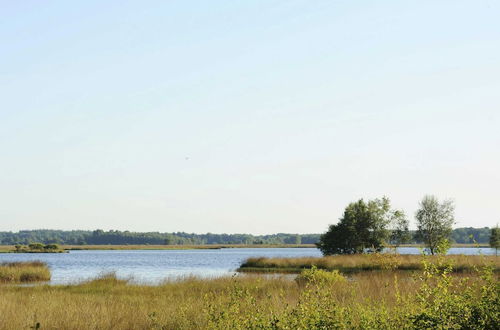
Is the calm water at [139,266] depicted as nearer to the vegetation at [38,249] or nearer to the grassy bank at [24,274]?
the grassy bank at [24,274]

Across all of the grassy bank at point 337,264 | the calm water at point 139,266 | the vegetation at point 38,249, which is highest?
the vegetation at point 38,249

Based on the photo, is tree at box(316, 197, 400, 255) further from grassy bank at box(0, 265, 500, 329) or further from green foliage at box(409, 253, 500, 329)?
green foliage at box(409, 253, 500, 329)

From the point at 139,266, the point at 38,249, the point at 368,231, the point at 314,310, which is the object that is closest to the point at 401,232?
the point at 368,231

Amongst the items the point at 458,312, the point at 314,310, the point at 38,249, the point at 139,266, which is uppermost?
the point at 38,249

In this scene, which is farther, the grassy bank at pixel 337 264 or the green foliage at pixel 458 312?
the grassy bank at pixel 337 264

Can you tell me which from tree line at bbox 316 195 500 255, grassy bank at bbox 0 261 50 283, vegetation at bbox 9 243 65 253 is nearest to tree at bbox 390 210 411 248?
tree line at bbox 316 195 500 255

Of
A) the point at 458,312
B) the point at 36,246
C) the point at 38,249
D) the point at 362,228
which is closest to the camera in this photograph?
the point at 458,312

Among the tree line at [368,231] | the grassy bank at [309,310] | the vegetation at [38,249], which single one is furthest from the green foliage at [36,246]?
the grassy bank at [309,310]

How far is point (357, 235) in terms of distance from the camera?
219ft

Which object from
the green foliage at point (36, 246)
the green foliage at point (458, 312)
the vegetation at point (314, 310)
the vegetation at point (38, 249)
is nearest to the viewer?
the green foliage at point (458, 312)

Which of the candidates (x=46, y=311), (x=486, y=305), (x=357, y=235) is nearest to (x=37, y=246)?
(x=357, y=235)

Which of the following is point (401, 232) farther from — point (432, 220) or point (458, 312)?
point (458, 312)

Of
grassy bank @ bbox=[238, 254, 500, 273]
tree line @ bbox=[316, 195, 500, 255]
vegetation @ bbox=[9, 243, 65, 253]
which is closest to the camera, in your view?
grassy bank @ bbox=[238, 254, 500, 273]

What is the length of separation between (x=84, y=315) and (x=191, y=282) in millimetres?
14191
